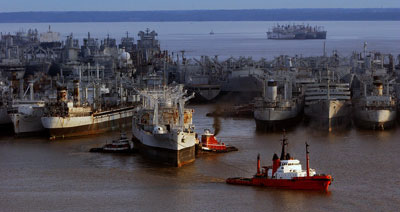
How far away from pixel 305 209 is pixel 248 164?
492 cm

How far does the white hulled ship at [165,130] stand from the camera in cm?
2519

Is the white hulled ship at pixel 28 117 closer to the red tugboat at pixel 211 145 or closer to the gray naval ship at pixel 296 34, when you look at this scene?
the red tugboat at pixel 211 145

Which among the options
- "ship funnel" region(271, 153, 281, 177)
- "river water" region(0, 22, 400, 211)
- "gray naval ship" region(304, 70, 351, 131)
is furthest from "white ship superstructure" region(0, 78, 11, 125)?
"ship funnel" region(271, 153, 281, 177)

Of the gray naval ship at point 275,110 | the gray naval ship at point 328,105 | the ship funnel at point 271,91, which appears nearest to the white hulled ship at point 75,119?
the gray naval ship at point 275,110

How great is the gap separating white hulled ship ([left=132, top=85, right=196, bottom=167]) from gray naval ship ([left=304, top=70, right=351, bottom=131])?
21.7 feet

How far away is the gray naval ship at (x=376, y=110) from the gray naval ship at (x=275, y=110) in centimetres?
222

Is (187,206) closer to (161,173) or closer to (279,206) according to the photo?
(279,206)

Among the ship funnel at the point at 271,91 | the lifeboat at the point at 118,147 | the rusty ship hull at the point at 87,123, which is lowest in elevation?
the lifeboat at the point at 118,147

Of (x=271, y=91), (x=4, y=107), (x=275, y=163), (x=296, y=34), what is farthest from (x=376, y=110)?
(x=296, y=34)

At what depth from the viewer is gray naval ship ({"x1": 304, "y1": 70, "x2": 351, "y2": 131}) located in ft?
112

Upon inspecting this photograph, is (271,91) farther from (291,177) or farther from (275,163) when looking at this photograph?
(291,177)

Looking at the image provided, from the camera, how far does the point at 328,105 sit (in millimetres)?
34219

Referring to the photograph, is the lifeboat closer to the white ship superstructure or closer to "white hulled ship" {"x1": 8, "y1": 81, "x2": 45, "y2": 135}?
"white hulled ship" {"x1": 8, "y1": 81, "x2": 45, "y2": 135}

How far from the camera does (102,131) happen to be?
32312 millimetres
